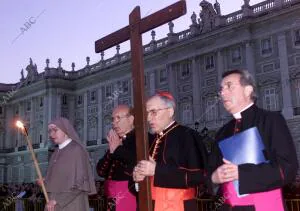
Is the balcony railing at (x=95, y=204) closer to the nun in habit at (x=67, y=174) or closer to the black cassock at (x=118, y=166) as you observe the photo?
the black cassock at (x=118, y=166)

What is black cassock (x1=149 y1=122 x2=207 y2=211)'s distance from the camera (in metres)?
3.43

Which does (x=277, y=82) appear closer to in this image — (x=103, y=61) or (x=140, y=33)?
(x=103, y=61)

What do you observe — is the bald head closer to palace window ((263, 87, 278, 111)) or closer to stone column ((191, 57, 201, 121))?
palace window ((263, 87, 278, 111))

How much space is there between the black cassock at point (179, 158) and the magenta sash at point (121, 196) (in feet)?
3.57

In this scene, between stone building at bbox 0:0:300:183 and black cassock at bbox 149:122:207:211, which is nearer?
black cassock at bbox 149:122:207:211

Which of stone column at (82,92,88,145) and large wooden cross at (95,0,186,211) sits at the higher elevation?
stone column at (82,92,88,145)

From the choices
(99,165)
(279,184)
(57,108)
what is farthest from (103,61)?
(279,184)

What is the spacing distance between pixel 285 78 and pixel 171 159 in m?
21.0

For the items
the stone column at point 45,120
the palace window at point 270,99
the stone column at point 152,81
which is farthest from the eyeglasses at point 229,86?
the stone column at point 45,120

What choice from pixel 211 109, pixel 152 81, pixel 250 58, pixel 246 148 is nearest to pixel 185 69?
pixel 152 81

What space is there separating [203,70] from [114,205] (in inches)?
928

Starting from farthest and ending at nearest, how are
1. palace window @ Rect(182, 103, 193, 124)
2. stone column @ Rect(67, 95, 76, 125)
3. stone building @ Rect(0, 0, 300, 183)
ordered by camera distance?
1. stone column @ Rect(67, 95, 76, 125)
2. palace window @ Rect(182, 103, 193, 124)
3. stone building @ Rect(0, 0, 300, 183)

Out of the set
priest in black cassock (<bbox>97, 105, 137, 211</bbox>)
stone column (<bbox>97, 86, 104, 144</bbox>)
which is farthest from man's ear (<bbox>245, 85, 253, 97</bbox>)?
stone column (<bbox>97, 86, 104, 144</bbox>)

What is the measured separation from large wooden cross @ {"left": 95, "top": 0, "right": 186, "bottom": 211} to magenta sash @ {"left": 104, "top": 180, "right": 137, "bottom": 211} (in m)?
1.77
